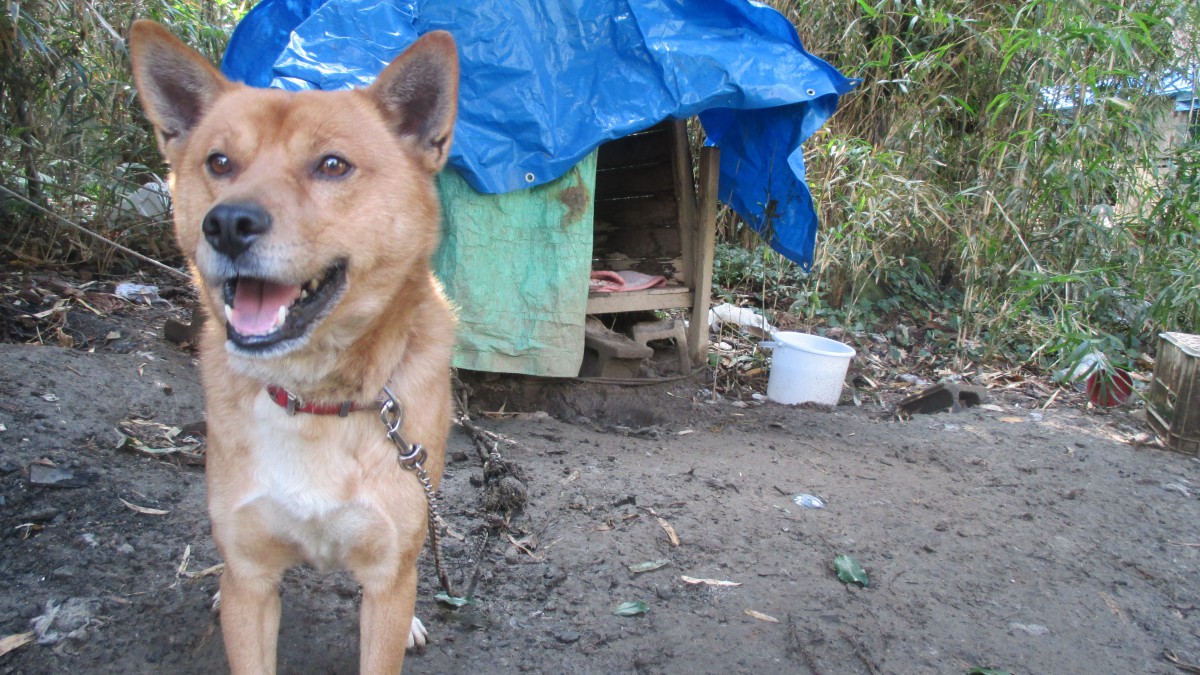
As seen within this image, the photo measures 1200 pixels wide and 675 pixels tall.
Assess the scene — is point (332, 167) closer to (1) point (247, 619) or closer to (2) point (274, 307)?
(2) point (274, 307)

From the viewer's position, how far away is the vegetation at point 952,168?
4.67 meters

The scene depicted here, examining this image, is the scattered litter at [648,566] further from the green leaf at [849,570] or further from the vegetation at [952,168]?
the vegetation at [952,168]

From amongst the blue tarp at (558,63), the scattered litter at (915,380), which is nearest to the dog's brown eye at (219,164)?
the blue tarp at (558,63)

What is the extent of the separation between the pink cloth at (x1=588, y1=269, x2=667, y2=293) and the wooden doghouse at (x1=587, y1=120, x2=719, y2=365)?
0.24ft

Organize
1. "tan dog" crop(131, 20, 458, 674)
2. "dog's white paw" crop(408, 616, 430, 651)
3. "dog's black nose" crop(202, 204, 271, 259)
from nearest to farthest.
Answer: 1. "dog's black nose" crop(202, 204, 271, 259)
2. "tan dog" crop(131, 20, 458, 674)
3. "dog's white paw" crop(408, 616, 430, 651)

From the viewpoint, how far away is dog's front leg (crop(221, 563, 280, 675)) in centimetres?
176

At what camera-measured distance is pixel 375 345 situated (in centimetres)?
183

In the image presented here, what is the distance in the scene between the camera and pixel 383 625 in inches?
71.1

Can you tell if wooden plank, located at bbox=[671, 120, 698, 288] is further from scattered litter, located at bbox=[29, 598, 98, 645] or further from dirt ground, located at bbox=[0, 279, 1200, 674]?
scattered litter, located at bbox=[29, 598, 98, 645]

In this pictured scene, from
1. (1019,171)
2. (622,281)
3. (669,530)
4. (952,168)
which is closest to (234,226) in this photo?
(669,530)

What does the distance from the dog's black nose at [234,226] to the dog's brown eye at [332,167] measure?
250 mm

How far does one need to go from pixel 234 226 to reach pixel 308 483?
593mm

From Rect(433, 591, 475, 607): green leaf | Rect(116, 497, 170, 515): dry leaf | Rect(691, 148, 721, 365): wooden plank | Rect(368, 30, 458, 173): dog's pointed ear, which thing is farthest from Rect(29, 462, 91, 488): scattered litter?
Rect(691, 148, 721, 365): wooden plank

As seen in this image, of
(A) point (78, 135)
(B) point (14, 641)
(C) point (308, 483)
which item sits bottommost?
(B) point (14, 641)
